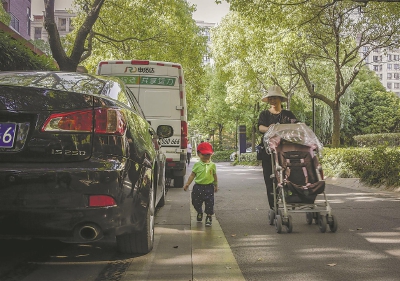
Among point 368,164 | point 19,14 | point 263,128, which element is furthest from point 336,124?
point 19,14

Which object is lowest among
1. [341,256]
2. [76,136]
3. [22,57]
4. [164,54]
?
[341,256]

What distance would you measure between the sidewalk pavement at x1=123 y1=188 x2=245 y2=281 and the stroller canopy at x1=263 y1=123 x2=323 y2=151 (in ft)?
4.15

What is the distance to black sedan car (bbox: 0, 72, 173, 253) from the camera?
11.6ft

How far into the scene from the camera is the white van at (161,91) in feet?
36.4

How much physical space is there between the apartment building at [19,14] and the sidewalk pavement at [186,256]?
120ft

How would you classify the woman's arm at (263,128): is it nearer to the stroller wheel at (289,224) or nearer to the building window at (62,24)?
the stroller wheel at (289,224)

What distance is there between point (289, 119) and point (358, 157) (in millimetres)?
8034

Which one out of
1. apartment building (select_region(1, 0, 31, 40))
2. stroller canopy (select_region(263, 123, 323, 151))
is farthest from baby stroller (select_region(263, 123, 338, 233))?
apartment building (select_region(1, 0, 31, 40))

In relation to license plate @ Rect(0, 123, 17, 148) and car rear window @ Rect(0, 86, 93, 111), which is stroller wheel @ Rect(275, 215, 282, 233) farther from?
license plate @ Rect(0, 123, 17, 148)

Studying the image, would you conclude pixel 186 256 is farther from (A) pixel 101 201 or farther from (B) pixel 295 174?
(B) pixel 295 174

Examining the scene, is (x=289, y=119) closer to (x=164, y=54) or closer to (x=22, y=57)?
(x=22, y=57)

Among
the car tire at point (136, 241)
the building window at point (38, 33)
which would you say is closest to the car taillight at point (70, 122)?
the car tire at point (136, 241)

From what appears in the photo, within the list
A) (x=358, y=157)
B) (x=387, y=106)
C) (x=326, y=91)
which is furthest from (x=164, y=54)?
(x=387, y=106)

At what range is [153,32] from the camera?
67.0 ft
